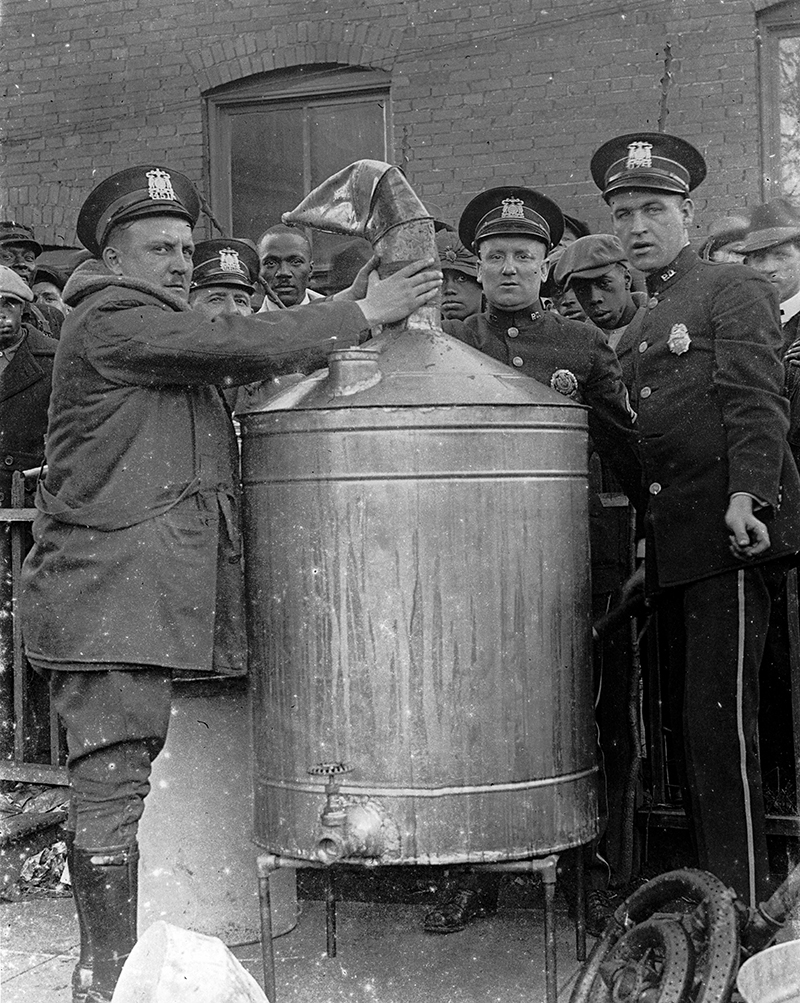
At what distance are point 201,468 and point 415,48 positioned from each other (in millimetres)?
6113

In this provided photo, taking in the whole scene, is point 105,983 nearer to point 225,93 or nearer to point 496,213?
point 496,213

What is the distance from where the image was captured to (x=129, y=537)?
309 centimetres

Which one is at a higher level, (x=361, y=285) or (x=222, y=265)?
(x=222, y=265)

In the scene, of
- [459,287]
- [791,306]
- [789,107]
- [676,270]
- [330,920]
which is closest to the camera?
[676,270]

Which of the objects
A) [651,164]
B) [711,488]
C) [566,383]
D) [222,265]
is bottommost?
[711,488]

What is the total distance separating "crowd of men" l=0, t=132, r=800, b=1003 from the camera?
10.1 ft

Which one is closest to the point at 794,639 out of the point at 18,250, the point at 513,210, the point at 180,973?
the point at 513,210

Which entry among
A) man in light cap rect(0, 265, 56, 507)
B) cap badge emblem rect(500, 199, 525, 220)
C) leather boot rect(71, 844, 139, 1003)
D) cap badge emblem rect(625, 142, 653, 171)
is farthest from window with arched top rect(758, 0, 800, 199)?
leather boot rect(71, 844, 139, 1003)

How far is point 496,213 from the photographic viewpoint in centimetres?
421

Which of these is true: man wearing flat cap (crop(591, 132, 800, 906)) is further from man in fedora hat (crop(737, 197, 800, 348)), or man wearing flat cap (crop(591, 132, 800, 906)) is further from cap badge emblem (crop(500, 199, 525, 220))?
man in fedora hat (crop(737, 197, 800, 348))

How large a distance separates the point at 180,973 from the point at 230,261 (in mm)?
3446

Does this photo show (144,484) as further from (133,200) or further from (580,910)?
(580,910)

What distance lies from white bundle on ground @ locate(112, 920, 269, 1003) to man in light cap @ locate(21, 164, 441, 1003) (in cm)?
46

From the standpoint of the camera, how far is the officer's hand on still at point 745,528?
318 centimetres
